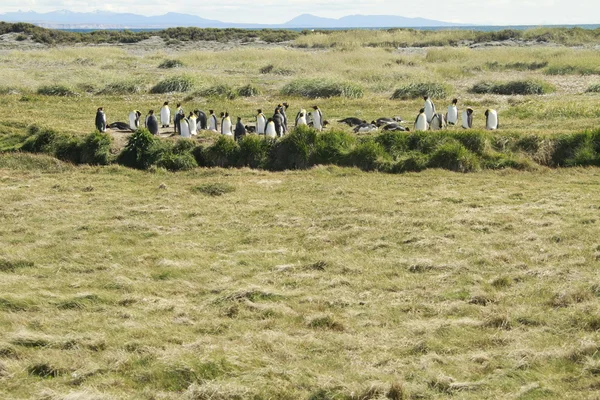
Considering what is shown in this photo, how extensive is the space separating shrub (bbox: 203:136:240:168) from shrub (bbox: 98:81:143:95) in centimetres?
1680

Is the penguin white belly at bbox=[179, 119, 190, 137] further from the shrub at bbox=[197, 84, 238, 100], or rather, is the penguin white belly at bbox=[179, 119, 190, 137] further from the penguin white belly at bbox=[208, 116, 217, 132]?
the shrub at bbox=[197, 84, 238, 100]

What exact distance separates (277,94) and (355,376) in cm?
2714

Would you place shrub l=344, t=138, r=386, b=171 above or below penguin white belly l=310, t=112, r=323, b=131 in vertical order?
below

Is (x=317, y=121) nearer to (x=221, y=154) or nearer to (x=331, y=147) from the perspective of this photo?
(x=331, y=147)

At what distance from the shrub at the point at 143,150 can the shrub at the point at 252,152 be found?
7.48ft

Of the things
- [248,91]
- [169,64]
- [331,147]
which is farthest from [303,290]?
[169,64]

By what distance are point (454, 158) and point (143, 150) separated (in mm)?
8664

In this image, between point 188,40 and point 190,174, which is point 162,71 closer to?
point 190,174

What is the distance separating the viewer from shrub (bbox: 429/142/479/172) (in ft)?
61.0

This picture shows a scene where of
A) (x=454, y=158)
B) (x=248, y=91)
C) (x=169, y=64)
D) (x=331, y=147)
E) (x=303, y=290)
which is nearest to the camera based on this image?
(x=303, y=290)

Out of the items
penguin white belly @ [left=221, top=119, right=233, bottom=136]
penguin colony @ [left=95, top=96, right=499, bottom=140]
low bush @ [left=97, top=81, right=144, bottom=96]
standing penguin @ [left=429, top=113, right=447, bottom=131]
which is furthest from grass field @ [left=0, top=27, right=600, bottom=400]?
low bush @ [left=97, top=81, right=144, bottom=96]

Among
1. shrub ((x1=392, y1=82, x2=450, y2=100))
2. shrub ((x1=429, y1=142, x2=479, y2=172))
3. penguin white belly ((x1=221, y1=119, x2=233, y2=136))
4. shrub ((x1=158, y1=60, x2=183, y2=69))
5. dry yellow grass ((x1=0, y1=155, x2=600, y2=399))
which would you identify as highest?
shrub ((x1=158, y1=60, x2=183, y2=69))

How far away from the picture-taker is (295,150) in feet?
64.2

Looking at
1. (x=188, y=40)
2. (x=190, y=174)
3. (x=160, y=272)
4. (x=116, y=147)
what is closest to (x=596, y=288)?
(x=160, y=272)
